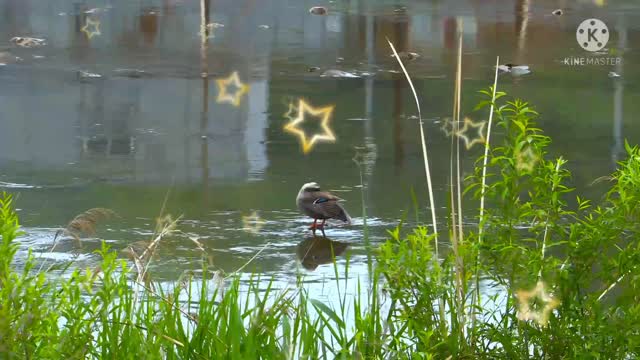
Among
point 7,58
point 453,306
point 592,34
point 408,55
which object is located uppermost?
point 592,34

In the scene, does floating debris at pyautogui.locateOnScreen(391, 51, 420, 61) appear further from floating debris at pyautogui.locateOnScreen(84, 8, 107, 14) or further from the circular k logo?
floating debris at pyautogui.locateOnScreen(84, 8, 107, 14)

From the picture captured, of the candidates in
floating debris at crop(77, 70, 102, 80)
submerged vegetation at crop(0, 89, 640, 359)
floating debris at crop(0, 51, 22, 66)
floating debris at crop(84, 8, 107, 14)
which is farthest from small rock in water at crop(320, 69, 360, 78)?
submerged vegetation at crop(0, 89, 640, 359)

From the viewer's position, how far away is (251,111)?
12.0m

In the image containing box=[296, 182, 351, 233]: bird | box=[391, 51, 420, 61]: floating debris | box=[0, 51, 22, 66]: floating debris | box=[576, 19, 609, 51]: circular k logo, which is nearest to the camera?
box=[296, 182, 351, 233]: bird

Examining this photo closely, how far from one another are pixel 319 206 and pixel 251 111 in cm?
440

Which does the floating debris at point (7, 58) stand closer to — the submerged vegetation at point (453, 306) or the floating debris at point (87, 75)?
the floating debris at point (87, 75)

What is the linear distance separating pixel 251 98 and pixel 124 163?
3.16m

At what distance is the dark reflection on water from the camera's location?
826cm

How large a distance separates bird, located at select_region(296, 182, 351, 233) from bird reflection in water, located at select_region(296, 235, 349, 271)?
130 millimetres

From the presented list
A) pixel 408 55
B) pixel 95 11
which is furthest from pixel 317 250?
pixel 95 11

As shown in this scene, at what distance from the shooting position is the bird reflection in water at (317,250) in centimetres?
718

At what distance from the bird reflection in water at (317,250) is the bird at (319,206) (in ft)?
0.43

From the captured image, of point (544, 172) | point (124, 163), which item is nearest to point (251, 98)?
point (124, 163)

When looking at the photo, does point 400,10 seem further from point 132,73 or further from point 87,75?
point 87,75
